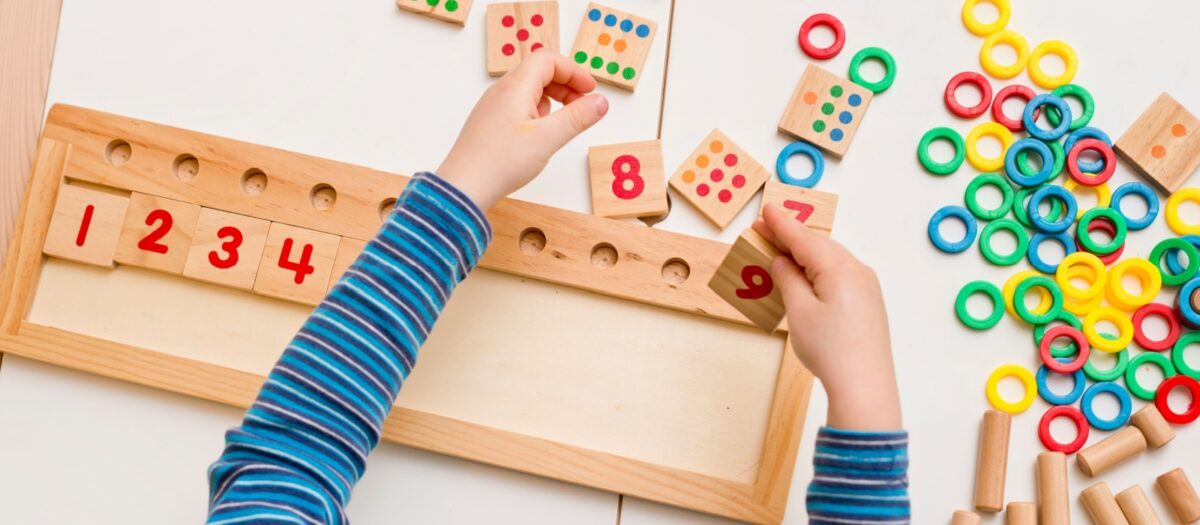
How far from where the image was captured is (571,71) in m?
0.70

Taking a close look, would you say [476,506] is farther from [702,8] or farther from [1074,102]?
[1074,102]

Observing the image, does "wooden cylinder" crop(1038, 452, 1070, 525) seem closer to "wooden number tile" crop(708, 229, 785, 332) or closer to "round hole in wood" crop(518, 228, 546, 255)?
"wooden number tile" crop(708, 229, 785, 332)

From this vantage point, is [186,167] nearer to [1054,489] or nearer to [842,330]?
[842,330]

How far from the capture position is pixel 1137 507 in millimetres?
755

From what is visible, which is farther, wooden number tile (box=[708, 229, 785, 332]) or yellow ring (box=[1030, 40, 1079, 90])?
yellow ring (box=[1030, 40, 1079, 90])

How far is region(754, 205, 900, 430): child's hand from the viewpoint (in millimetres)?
610

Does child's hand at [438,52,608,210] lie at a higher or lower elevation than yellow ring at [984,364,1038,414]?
higher

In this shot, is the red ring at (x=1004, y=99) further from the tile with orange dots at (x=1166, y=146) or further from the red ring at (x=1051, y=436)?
the red ring at (x=1051, y=436)

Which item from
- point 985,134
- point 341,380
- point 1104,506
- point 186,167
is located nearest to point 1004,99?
point 985,134

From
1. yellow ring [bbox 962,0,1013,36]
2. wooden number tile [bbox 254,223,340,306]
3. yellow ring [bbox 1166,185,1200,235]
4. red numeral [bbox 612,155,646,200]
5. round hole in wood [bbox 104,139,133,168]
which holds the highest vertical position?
yellow ring [bbox 962,0,1013,36]

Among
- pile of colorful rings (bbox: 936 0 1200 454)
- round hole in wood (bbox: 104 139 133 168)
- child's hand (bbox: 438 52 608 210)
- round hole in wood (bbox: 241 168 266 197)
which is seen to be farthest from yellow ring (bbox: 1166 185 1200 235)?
round hole in wood (bbox: 104 139 133 168)

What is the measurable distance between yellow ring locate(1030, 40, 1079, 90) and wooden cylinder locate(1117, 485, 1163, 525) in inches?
13.6

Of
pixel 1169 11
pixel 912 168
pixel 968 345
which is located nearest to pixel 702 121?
pixel 912 168

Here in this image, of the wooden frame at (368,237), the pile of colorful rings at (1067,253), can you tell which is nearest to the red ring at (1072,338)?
the pile of colorful rings at (1067,253)
